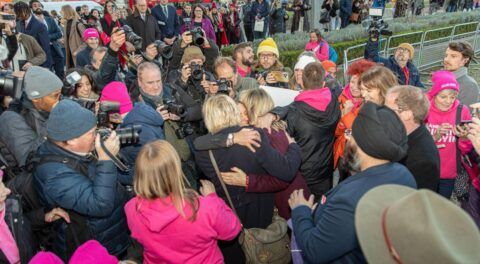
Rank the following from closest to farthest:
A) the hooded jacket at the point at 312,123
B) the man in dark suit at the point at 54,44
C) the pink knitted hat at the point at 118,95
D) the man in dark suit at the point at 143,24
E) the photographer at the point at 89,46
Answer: the hooded jacket at the point at 312,123
the pink knitted hat at the point at 118,95
the photographer at the point at 89,46
the man in dark suit at the point at 143,24
the man in dark suit at the point at 54,44

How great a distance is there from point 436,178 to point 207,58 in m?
3.68

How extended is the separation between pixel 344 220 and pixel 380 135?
1.59 feet

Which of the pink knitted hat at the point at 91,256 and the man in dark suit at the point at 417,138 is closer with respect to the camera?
the pink knitted hat at the point at 91,256

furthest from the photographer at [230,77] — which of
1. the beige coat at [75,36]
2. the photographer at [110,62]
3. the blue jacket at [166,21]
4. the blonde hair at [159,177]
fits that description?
the blue jacket at [166,21]

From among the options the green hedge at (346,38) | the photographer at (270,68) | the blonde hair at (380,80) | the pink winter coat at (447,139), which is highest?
the blonde hair at (380,80)

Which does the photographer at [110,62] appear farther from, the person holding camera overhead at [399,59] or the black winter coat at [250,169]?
the person holding camera overhead at [399,59]

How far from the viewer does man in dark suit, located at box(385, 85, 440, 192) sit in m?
2.59

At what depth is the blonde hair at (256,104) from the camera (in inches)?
123

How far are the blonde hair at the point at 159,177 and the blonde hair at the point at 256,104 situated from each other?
3.47 ft

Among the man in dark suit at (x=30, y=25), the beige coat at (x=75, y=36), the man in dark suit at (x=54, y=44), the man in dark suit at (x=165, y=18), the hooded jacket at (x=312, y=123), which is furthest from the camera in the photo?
the man in dark suit at (x=165, y=18)

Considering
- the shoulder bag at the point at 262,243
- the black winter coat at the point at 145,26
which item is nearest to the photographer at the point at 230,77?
the shoulder bag at the point at 262,243

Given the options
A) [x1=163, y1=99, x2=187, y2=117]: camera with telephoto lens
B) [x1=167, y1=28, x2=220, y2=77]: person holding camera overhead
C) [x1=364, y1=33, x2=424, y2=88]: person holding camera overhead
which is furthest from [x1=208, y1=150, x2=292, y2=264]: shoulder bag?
[x1=364, y1=33, x2=424, y2=88]: person holding camera overhead

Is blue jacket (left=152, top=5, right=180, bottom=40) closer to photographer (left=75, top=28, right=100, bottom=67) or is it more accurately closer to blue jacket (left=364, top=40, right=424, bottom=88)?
photographer (left=75, top=28, right=100, bottom=67)

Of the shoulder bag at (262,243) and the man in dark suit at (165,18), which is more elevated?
the man in dark suit at (165,18)
